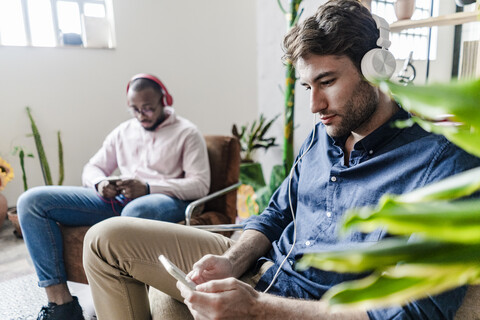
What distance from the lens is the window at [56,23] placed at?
3.09 meters

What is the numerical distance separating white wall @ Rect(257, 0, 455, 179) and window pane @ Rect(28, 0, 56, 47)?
1.95 metres

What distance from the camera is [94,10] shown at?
3.48m

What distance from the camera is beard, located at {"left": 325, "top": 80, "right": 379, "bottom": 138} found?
0.98 m

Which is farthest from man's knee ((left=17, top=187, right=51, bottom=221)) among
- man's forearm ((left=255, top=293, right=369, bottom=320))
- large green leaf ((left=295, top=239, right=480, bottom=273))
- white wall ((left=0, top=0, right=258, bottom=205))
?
white wall ((left=0, top=0, right=258, bottom=205))

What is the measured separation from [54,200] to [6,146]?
6.12 ft

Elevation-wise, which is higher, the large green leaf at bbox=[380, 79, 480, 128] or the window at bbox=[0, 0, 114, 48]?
the window at bbox=[0, 0, 114, 48]

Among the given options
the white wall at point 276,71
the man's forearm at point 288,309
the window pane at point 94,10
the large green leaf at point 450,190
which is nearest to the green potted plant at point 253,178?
the white wall at point 276,71

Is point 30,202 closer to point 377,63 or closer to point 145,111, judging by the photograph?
point 145,111

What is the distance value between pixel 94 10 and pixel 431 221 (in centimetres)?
390

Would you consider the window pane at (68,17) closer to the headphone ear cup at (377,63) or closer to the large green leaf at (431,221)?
the headphone ear cup at (377,63)

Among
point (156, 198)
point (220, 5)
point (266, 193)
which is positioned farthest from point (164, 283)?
point (220, 5)

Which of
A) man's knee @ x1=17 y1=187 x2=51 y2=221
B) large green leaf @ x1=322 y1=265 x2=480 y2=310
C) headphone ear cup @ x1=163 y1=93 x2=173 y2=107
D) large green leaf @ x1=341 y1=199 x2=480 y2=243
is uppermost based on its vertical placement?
large green leaf @ x1=341 y1=199 x2=480 y2=243

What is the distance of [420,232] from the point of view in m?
0.21

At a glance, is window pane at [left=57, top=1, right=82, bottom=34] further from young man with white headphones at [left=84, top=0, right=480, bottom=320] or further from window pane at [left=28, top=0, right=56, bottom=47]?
young man with white headphones at [left=84, top=0, right=480, bottom=320]
